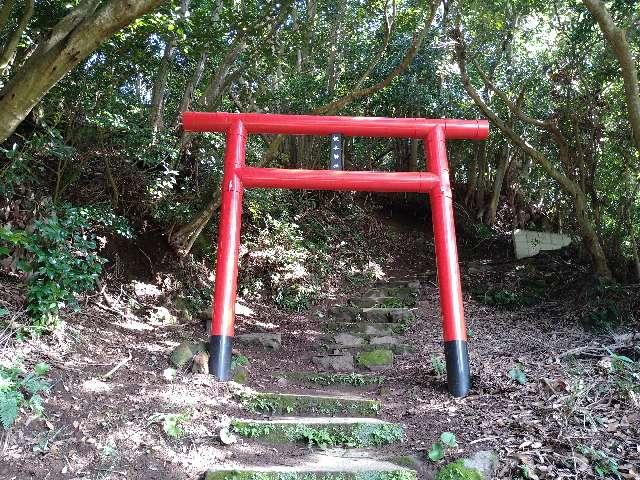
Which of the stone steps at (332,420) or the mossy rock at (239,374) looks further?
the mossy rock at (239,374)

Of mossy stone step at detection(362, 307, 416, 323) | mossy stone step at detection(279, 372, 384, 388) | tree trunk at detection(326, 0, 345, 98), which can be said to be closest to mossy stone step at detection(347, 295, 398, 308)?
mossy stone step at detection(362, 307, 416, 323)

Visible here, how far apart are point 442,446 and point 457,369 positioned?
46.6 inches

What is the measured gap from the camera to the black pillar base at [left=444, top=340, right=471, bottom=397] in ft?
14.6

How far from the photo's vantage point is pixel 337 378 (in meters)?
5.16

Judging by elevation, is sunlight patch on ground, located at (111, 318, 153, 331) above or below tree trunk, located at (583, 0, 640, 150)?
below

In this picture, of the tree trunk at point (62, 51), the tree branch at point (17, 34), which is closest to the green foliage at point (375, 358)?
the tree trunk at point (62, 51)

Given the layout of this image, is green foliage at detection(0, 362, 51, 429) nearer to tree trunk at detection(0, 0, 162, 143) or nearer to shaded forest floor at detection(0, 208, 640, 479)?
shaded forest floor at detection(0, 208, 640, 479)

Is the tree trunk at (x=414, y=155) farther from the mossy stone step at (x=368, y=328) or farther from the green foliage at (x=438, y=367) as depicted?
the green foliage at (x=438, y=367)

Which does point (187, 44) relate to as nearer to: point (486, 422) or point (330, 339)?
point (330, 339)

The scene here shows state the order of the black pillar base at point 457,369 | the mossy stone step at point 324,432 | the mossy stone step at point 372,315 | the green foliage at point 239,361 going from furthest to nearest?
the mossy stone step at point 372,315, the green foliage at point 239,361, the black pillar base at point 457,369, the mossy stone step at point 324,432

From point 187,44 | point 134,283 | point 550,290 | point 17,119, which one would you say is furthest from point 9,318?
point 550,290

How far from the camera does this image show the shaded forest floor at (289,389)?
3.12m

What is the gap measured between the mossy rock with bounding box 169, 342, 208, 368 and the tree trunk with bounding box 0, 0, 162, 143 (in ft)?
7.39

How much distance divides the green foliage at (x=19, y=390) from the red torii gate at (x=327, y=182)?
56.0 inches
